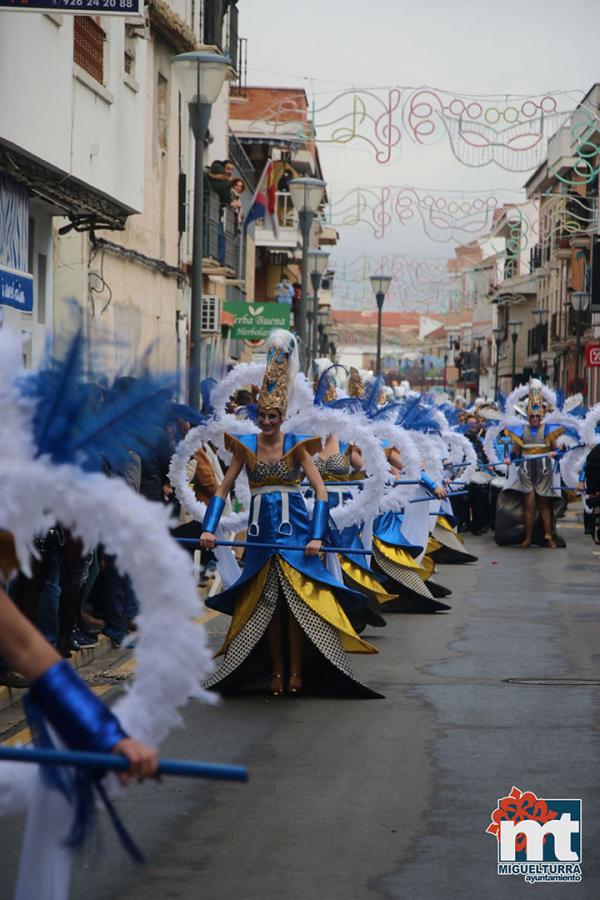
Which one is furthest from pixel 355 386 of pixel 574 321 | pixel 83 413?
pixel 574 321

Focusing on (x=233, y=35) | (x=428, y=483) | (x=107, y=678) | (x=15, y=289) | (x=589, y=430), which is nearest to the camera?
(x=107, y=678)

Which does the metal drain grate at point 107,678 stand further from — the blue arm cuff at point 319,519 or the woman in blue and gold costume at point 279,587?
the blue arm cuff at point 319,519

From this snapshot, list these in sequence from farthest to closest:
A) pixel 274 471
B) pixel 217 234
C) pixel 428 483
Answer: pixel 217 234
pixel 428 483
pixel 274 471

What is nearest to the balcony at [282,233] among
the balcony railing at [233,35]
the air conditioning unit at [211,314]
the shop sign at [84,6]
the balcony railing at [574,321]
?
the balcony railing at [574,321]

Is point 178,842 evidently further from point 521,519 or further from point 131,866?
point 521,519

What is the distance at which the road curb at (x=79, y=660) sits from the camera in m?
9.96

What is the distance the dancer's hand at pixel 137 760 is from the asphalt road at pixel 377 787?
6.74 ft

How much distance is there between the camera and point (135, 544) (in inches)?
164

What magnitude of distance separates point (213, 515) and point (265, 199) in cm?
3421

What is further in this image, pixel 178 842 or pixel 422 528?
pixel 422 528

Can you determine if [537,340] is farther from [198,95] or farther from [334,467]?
[334,467]

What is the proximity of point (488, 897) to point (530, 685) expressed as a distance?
5.12m

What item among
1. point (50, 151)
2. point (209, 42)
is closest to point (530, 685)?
point (50, 151)

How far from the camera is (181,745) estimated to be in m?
8.87
